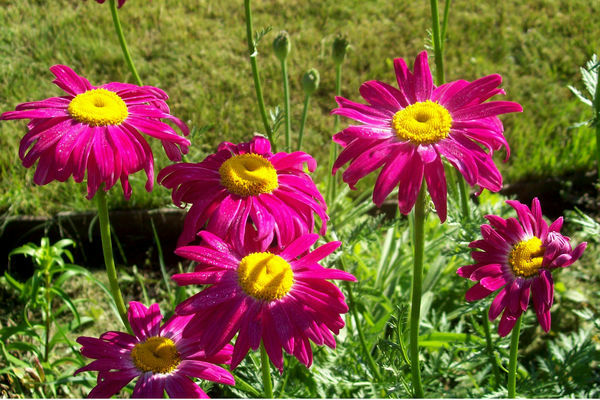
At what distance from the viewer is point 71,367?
240 centimetres

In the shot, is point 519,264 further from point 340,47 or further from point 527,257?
point 340,47

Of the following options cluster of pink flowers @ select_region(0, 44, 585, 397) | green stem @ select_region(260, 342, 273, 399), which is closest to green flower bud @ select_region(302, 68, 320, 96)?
cluster of pink flowers @ select_region(0, 44, 585, 397)

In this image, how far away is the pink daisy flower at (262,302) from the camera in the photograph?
121 cm

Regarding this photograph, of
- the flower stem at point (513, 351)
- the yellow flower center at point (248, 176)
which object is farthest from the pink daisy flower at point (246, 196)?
the flower stem at point (513, 351)

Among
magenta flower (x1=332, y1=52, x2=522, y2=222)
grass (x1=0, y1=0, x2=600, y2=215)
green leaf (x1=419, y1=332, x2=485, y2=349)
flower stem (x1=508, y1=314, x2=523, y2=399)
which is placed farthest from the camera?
grass (x1=0, y1=0, x2=600, y2=215)

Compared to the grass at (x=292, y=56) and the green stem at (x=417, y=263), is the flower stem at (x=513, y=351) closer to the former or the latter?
the green stem at (x=417, y=263)

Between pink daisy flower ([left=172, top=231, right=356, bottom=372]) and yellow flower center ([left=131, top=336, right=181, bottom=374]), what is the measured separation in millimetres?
164

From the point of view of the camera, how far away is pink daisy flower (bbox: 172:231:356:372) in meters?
1.21

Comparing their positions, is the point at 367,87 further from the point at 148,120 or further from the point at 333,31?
the point at 333,31

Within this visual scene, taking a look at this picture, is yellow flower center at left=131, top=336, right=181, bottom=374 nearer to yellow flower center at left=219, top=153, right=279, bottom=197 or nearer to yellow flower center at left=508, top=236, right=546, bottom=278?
yellow flower center at left=219, top=153, right=279, bottom=197

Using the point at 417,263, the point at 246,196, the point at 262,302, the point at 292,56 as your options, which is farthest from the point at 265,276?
the point at 292,56

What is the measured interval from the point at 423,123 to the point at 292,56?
2837mm

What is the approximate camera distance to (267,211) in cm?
132

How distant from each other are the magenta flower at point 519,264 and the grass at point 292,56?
1.92 m
